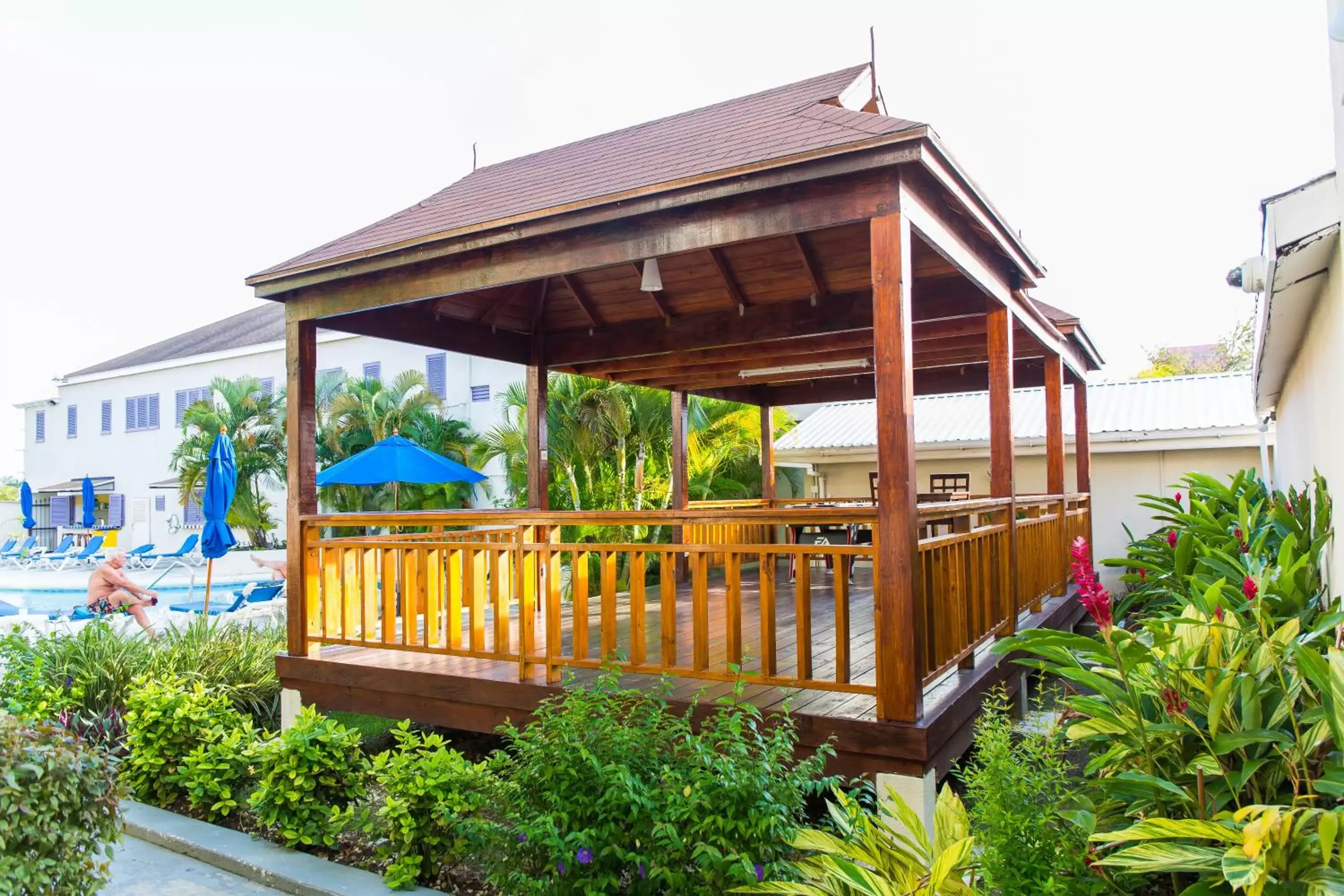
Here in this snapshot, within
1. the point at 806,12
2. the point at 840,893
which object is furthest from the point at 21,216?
the point at 840,893

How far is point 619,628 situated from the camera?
705 centimetres

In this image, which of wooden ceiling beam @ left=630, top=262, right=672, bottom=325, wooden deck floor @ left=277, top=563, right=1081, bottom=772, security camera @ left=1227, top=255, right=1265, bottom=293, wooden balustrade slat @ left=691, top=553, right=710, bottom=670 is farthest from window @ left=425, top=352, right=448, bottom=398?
security camera @ left=1227, top=255, right=1265, bottom=293

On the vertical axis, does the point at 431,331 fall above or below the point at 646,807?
above

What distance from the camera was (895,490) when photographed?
13.4 ft

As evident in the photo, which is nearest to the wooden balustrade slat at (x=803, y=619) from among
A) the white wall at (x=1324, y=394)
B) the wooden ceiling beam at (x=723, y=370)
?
the white wall at (x=1324, y=394)

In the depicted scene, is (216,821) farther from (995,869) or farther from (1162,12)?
(1162,12)

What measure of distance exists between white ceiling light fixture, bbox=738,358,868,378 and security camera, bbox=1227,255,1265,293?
5.59m

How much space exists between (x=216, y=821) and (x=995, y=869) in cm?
426

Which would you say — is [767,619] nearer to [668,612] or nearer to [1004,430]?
[668,612]

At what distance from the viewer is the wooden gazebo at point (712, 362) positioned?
418cm

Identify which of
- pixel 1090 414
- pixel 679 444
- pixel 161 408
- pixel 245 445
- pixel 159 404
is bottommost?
pixel 679 444

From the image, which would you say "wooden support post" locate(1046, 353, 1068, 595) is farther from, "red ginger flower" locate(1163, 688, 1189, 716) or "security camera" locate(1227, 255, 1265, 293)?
"red ginger flower" locate(1163, 688, 1189, 716)

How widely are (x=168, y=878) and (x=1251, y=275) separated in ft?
18.4

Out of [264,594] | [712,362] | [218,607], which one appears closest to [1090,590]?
[712,362]
